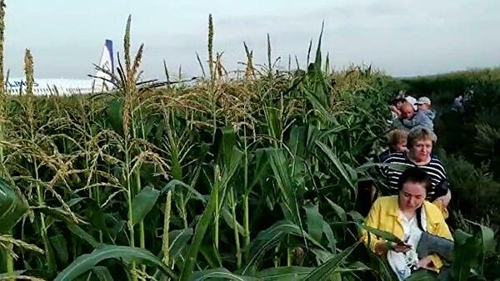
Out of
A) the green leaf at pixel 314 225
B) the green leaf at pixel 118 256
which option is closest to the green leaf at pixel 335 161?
the green leaf at pixel 314 225

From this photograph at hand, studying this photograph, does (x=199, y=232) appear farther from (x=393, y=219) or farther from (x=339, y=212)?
(x=393, y=219)

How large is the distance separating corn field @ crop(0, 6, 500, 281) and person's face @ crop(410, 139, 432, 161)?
555 millimetres

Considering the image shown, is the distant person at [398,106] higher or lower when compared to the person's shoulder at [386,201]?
higher

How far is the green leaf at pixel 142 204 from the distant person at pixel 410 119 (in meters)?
5.17

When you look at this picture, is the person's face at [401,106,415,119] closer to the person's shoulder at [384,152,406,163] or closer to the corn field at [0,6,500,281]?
the person's shoulder at [384,152,406,163]

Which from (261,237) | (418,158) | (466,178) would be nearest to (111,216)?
(261,237)

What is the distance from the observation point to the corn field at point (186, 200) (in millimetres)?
1873

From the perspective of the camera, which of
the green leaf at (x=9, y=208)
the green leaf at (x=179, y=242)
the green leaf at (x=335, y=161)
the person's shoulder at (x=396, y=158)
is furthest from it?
the person's shoulder at (x=396, y=158)

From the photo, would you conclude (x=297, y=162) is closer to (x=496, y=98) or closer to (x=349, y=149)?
(x=349, y=149)

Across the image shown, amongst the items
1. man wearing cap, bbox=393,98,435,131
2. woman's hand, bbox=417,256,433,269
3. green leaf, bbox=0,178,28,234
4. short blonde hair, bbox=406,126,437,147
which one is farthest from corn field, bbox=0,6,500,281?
man wearing cap, bbox=393,98,435,131

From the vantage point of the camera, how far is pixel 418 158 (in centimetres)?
450

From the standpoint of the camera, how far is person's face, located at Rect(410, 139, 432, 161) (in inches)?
174

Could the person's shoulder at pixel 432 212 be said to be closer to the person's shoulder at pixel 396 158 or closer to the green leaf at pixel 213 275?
the person's shoulder at pixel 396 158

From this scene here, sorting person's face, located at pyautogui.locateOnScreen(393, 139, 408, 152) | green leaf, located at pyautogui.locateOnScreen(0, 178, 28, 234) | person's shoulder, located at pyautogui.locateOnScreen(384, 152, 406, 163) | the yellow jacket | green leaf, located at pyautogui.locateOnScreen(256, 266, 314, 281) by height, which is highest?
green leaf, located at pyautogui.locateOnScreen(0, 178, 28, 234)
